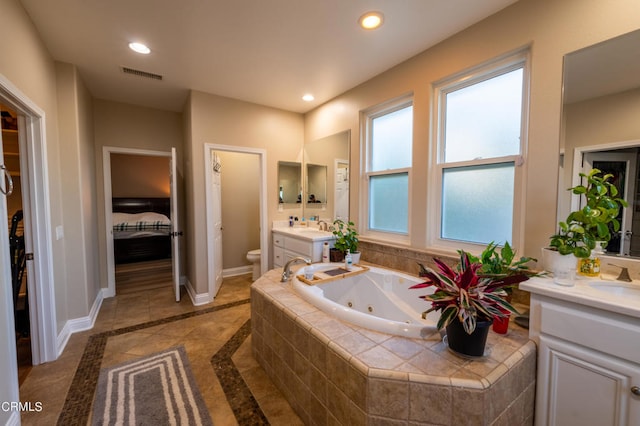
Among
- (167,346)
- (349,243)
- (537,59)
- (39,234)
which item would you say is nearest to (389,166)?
(349,243)

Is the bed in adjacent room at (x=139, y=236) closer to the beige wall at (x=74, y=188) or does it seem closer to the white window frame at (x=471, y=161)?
the beige wall at (x=74, y=188)

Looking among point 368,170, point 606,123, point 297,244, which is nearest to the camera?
point 606,123

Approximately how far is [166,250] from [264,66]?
437 cm

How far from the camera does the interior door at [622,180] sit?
1308 millimetres

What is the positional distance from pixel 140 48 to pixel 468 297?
306cm

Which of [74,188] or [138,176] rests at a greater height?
[138,176]

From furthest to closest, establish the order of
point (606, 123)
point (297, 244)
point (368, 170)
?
point (297, 244) < point (368, 170) < point (606, 123)

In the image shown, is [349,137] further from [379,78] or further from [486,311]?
[486,311]

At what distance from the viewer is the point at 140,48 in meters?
2.21

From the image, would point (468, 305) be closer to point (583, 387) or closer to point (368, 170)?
point (583, 387)

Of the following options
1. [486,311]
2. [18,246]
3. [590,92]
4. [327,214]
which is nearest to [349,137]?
[327,214]

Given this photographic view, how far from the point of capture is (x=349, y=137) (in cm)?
306

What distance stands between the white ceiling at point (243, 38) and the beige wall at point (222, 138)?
319mm

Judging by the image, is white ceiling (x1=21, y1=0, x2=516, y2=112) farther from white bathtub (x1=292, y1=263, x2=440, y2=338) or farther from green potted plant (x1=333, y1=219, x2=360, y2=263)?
white bathtub (x1=292, y1=263, x2=440, y2=338)
